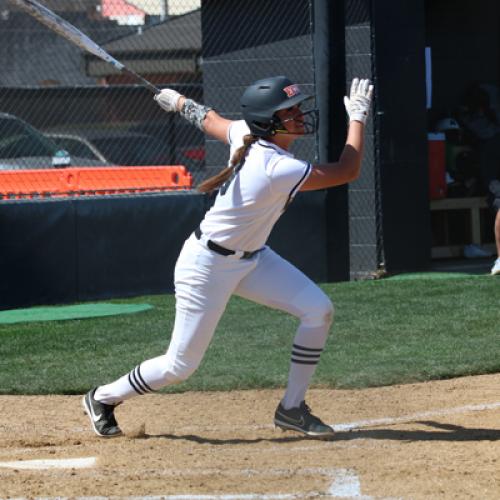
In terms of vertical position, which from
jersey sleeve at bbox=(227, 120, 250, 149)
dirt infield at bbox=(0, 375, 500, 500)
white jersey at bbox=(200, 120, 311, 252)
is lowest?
dirt infield at bbox=(0, 375, 500, 500)

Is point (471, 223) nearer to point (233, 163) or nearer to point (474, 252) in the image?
point (474, 252)

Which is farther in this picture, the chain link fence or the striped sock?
the chain link fence

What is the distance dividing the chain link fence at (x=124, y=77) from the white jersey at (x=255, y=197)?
686 centimetres

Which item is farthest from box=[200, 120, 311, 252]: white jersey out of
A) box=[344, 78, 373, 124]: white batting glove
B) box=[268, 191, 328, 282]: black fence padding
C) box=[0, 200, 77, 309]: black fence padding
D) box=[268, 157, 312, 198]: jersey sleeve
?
box=[268, 191, 328, 282]: black fence padding

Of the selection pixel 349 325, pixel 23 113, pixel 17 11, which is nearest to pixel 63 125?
pixel 23 113

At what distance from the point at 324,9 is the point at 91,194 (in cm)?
282

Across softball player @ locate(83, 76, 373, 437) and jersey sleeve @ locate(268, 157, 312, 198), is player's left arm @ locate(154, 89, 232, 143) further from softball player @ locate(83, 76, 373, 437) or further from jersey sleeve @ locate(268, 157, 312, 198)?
jersey sleeve @ locate(268, 157, 312, 198)

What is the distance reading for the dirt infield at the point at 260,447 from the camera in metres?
4.65

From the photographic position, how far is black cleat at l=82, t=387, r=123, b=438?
18.5ft

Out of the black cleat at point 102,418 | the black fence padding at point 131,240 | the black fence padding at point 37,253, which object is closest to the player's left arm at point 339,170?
the black cleat at point 102,418

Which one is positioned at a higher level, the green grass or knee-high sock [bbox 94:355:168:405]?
knee-high sock [bbox 94:355:168:405]

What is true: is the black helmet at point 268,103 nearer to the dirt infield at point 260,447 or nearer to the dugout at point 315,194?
the dirt infield at point 260,447

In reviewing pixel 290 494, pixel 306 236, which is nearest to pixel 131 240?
pixel 306 236

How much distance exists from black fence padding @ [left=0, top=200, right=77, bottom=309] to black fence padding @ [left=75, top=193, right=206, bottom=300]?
0.11 m
